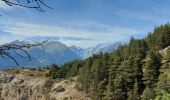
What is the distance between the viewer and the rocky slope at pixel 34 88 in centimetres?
14812

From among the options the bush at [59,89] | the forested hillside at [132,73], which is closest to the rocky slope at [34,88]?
the bush at [59,89]

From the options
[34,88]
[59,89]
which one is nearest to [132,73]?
[59,89]

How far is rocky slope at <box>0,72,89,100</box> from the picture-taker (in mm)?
148125

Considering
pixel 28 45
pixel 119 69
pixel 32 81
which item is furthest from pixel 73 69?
pixel 28 45

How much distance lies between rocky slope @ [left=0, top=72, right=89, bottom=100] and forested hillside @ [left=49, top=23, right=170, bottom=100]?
5.44 m

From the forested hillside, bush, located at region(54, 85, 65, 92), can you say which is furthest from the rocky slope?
the forested hillside

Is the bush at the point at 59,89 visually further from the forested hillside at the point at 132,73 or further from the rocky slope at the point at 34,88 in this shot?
the forested hillside at the point at 132,73

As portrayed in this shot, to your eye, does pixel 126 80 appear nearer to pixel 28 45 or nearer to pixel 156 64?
pixel 156 64

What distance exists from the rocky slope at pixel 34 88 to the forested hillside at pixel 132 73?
5.44 meters

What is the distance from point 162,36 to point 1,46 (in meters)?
143

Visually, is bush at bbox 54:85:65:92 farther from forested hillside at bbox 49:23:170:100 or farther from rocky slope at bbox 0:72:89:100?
forested hillside at bbox 49:23:170:100

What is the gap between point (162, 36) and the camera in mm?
148000

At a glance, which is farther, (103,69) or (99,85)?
(103,69)

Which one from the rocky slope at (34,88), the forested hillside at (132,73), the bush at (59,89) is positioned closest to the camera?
the forested hillside at (132,73)
